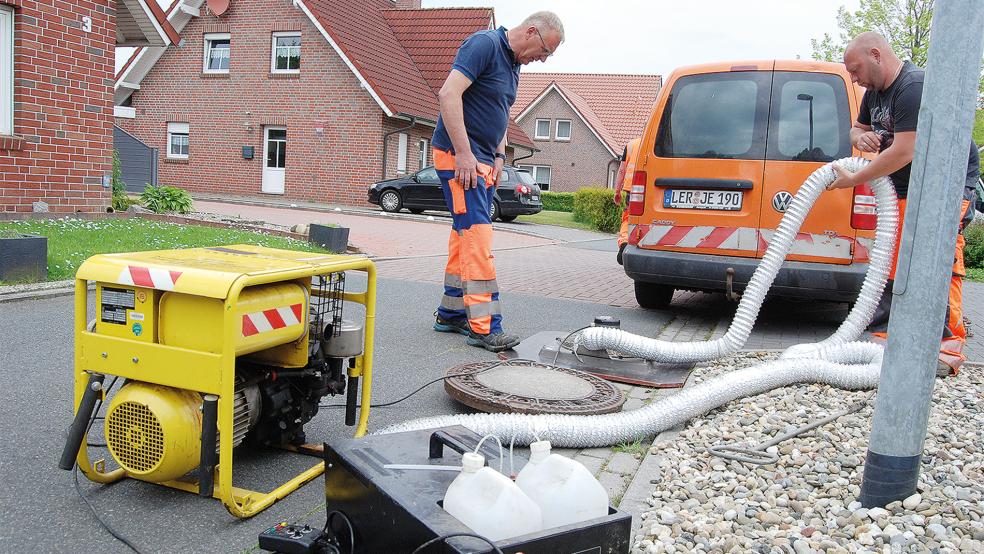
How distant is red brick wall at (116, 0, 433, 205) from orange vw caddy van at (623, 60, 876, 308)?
19.7m

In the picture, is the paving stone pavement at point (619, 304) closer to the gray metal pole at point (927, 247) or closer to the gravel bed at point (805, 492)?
the gravel bed at point (805, 492)

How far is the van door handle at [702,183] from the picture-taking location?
20.5ft

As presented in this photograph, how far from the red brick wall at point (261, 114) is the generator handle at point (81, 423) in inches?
913

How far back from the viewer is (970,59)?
2518 millimetres

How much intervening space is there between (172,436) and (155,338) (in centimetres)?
32

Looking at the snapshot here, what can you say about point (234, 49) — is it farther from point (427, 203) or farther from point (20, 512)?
point (20, 512)

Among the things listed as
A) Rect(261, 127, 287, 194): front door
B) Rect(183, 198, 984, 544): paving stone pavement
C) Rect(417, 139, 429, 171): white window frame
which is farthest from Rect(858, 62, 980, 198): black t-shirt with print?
Rect(261, 127, 287, 194): front door

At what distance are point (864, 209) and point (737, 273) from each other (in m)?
1.00

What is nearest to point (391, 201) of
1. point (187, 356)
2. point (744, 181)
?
point (744, 181)

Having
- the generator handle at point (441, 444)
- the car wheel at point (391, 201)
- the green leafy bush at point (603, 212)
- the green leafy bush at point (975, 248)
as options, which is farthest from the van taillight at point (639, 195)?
the car wheel at point (391, 201)

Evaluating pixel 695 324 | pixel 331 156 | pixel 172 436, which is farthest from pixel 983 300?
pixel 331 156

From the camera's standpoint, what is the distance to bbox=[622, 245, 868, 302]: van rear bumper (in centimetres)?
593

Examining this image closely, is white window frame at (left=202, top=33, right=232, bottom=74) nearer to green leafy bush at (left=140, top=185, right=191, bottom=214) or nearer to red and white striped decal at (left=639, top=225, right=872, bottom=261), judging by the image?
green leafy bush at (left=140, top=185, right=191, bottom=214)

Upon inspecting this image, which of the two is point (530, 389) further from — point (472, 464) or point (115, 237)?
point (115, 237)
